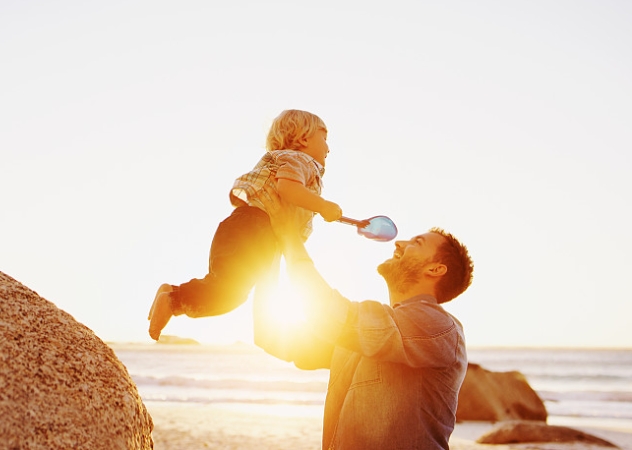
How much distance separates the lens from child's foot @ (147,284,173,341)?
3.87 meters

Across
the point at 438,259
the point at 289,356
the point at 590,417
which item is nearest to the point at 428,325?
the point at 438,259

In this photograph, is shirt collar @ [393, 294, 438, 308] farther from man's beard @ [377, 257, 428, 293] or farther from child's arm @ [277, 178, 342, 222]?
child's arm @ [277, 178, 342, 222]

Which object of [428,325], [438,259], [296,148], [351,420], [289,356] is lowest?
[351,420]

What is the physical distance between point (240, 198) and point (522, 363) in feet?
157

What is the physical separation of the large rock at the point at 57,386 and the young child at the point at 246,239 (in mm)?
634

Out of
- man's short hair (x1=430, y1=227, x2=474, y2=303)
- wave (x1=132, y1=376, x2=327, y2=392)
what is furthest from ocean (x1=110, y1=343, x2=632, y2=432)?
man's short hair (x1=430, y1=227, x2=474, y2=303)

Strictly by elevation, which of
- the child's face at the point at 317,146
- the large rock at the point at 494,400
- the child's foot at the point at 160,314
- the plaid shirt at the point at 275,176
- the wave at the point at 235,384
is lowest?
the wave at the point at 235,384

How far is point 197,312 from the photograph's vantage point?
12.8 ft

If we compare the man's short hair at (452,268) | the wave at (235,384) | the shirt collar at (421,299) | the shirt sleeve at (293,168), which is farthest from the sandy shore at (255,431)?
the shirt sleeve at (293,168)

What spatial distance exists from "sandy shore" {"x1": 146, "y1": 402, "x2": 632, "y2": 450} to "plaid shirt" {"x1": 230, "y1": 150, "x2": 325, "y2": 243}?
1040cm

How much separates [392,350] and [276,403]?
66.2 feet

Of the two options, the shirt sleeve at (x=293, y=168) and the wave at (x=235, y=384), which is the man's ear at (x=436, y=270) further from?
the wave at (x=235, y=384)

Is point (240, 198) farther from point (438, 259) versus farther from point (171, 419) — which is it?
point (171, 419)

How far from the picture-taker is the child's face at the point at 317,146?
176 inches
